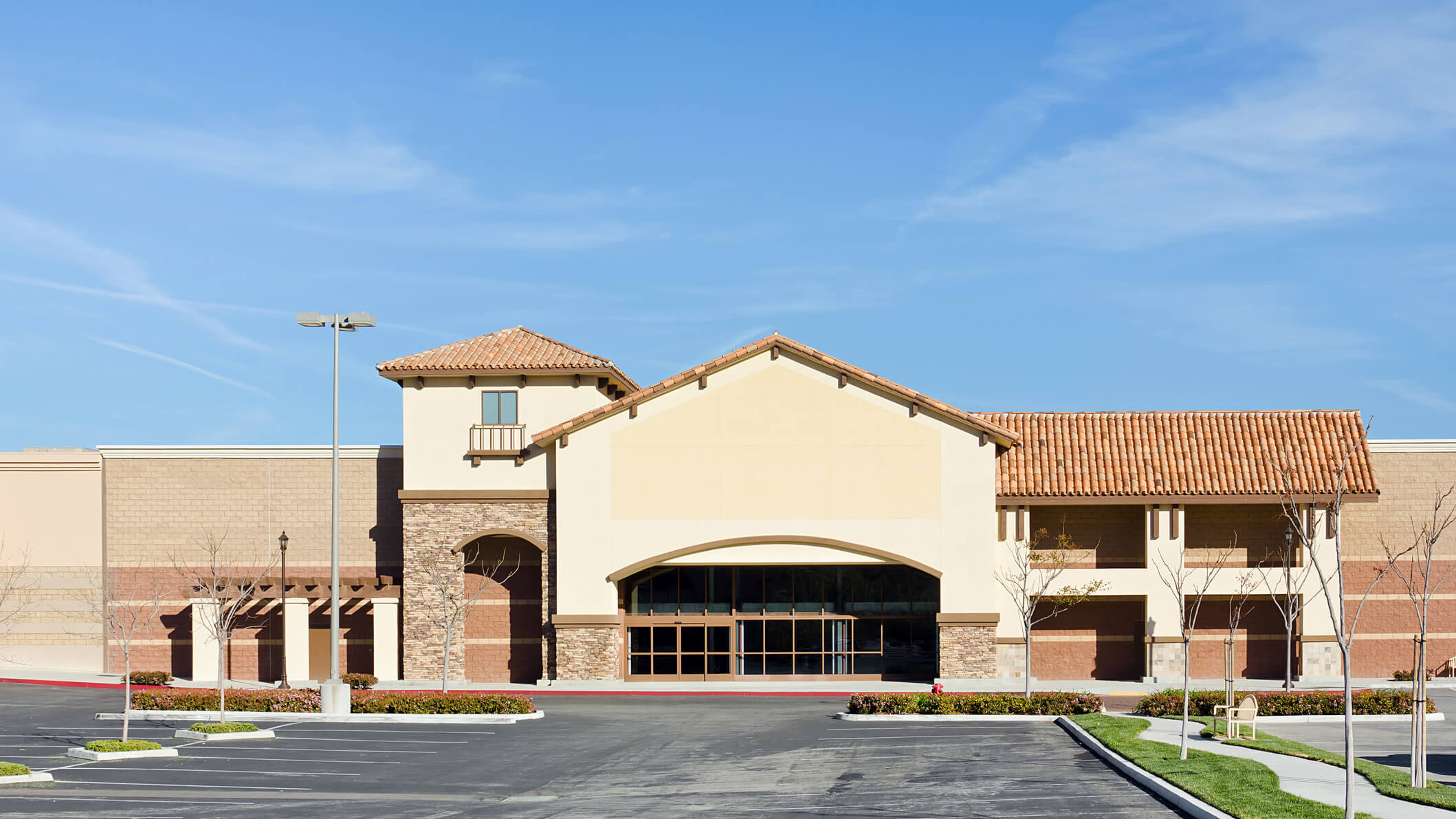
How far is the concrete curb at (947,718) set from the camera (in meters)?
30.5

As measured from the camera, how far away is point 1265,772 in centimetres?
2027

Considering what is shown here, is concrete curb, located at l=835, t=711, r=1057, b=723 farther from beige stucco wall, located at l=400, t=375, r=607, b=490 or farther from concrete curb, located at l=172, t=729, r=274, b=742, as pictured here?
beige stucco wall, located at l=400, t=375, r=607, b=490

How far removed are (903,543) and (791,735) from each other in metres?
12.8

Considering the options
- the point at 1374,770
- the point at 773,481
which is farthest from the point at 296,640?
the point at 1374,770

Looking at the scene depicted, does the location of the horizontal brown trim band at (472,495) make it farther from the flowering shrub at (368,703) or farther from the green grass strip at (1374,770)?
the green grass strip at (1374,770)

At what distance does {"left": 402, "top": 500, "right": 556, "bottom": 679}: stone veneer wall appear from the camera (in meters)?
41.5

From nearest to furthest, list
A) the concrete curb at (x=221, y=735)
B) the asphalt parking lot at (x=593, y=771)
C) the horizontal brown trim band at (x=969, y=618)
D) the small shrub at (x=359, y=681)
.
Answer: the asphalt parking lot at (x=593, y=771), the concrete curb at (x=221, y=735), the small shrub at (x=359, y=681), the horizontal brown trim band at (x=969, y=618)

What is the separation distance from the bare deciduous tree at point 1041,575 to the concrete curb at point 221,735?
70.0 ft

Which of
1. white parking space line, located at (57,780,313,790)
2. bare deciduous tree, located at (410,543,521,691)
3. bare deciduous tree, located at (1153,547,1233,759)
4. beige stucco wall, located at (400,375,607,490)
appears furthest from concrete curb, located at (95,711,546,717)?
bare deciduous tree, located at (1153,547,1233,759)

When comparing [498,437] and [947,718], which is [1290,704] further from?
[498,437]

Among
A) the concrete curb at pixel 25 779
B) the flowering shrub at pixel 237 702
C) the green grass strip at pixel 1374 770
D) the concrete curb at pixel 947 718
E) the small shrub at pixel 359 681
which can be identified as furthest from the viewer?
the small shrub at pixel 359 681

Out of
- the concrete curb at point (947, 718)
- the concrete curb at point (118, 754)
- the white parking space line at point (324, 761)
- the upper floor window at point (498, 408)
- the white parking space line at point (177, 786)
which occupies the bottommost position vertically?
the concrete curb at point (947, 718)

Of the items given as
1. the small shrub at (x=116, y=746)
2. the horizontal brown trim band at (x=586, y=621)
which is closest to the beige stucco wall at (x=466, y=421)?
the horizontal brown trim band at (x=586, y=621)

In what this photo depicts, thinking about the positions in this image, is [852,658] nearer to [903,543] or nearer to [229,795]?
[903,543]
